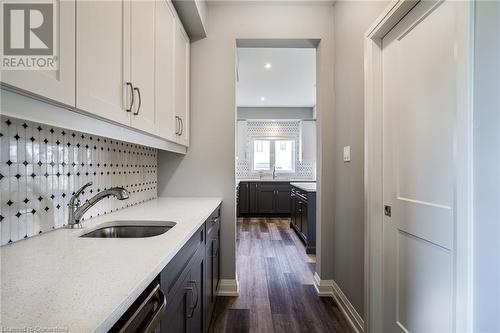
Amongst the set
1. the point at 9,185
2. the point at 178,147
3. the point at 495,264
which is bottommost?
the point at 495,264

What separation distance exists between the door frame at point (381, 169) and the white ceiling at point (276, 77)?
2.11 metres

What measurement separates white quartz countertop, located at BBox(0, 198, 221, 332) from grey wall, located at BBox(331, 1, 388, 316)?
1312 mm

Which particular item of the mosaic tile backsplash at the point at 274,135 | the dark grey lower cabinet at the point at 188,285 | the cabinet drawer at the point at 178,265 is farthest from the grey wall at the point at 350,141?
Answer: the mosaic tile backsplash at the point at 274,135

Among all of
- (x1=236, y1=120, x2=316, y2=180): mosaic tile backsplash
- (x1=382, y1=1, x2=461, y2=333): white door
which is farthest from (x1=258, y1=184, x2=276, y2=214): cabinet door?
(x1=382, y1=1, x2=461, y2=333): white door

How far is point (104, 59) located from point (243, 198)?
18.1 feet

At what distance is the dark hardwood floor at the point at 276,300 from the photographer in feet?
6.45

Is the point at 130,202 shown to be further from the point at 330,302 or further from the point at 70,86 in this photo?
the point at 330,302

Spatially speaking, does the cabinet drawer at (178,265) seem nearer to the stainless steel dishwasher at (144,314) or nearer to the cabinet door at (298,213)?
the stainless steel dishwasher at (144,314)

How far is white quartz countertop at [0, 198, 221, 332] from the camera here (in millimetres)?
508

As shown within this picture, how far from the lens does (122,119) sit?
3.83 feet

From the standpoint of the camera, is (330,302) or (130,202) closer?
(130,202)

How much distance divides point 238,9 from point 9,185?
2299 millimetres

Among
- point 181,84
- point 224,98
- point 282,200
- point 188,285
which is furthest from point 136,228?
point 282,200

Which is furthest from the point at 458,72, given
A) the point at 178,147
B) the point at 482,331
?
the point at 178,147
